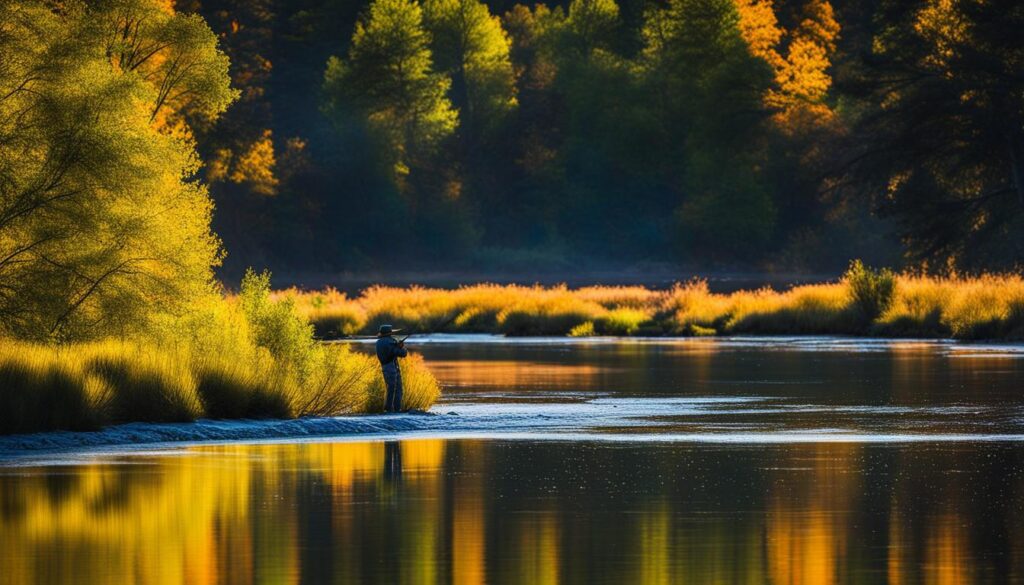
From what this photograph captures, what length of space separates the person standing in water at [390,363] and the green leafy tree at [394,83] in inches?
3382

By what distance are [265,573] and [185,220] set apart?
841 inches

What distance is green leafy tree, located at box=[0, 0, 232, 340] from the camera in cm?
3056

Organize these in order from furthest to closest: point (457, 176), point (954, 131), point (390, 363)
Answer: point (457, 176), point (954, 131), point (390, 363)

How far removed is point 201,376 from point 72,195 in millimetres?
4230

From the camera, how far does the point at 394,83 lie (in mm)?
115375

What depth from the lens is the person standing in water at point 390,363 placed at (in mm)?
28359

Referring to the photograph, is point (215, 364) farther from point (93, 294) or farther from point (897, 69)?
point (897, 69)

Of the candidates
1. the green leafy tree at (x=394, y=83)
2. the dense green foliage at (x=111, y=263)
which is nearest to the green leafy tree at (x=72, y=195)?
the dense green foliage at (x=111, y=263)

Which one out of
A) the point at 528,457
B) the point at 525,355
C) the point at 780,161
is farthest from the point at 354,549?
the point at 780,161

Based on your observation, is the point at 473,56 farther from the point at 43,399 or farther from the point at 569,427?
the point at 43,399

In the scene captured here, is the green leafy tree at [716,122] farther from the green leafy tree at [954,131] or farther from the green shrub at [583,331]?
the green shrub at [583,331]

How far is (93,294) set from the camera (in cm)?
3150

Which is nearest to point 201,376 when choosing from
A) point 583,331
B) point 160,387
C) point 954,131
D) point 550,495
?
point 160,387

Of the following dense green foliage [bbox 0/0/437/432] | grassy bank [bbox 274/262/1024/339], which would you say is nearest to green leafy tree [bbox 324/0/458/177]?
grassy bank [bbox 274/262/1024/339]
